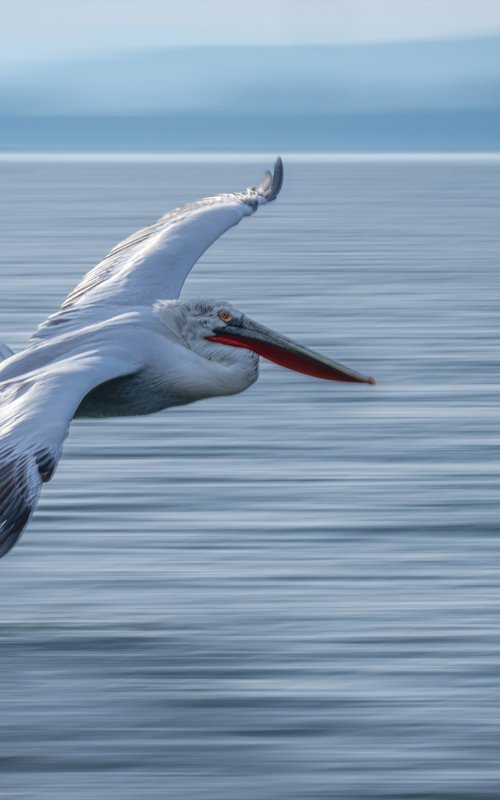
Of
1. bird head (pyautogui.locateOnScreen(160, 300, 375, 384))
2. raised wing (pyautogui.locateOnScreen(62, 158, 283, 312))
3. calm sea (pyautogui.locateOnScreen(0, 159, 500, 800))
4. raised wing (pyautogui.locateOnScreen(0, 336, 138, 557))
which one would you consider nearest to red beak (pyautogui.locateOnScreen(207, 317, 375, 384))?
bird head (pyautogui.locateOnScreen(160, 300, 375, 384))

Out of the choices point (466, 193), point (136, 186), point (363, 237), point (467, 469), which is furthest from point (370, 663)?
point (136, 186)

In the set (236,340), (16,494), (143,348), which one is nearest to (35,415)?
(16,494)

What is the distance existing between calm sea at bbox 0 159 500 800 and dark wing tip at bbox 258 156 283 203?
1.62 m

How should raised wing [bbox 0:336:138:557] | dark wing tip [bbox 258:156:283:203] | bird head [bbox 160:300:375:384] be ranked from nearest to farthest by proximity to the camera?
raised wing [bbox 0:336:138:557], bird head [bbox 160:300:375:384], dark wing tip [bbox 258:156:283:203]

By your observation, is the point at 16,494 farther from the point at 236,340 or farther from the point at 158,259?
the point at 158,259

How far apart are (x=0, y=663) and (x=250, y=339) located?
2614 millimetres

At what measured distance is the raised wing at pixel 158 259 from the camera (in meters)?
10.1

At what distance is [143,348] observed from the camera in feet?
29.9

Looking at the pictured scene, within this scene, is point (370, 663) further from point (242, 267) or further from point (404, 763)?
point (242, 267)

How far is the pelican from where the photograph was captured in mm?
7961

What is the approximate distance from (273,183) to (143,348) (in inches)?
136

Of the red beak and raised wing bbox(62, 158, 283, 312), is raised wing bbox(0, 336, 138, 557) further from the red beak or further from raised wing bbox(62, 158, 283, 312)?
raised wing bbox(62, 158, 283, 312)

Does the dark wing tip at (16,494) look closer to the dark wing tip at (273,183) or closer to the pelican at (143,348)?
the pelican at (143,348)

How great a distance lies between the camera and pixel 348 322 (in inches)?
730
